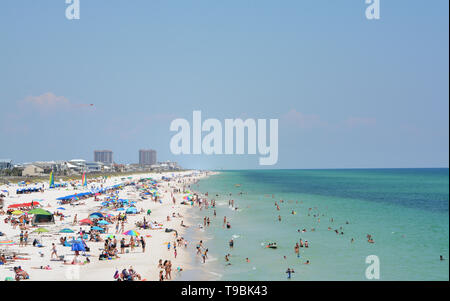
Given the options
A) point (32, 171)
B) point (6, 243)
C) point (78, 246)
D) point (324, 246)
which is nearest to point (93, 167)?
point (32, 171)

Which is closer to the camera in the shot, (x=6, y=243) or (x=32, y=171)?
(x=6, y=243)

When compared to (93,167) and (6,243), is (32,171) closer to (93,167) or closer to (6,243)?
(93,167)

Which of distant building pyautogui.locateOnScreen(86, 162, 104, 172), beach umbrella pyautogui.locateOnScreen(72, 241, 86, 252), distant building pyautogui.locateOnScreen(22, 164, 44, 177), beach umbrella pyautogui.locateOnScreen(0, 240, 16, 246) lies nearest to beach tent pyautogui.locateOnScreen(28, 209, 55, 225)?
beach umbrella pyautogui.locateOnScreen(0, 240, 16, 246)

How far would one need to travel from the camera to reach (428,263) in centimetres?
2605

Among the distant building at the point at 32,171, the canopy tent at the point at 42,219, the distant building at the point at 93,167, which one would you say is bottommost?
the distant building at the point at 93,167

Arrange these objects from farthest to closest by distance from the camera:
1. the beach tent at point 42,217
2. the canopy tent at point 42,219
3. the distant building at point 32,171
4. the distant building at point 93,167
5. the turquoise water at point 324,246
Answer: the distant building at point 93,167 < the distant building at point 32,171 < the canopy tent at point 42,219 < the beach tent at point 42,217 < the turquoise water at point 324,246

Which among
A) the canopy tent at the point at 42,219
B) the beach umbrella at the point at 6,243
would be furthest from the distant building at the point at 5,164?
the beach umbrella at the point at 6,243

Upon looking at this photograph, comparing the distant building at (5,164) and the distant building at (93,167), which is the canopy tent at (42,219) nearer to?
the distant building at (5,164)

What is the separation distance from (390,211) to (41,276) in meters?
56.4

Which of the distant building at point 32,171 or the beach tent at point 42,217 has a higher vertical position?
the beach tent at point 42,217

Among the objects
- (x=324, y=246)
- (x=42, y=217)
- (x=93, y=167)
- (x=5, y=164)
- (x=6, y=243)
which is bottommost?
(x=93, y=167)

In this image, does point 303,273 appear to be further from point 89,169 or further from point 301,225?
point 89,169

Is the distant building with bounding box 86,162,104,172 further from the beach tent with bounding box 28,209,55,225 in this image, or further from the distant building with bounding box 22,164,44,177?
the beach tent with bounding box 28,209,55,225
